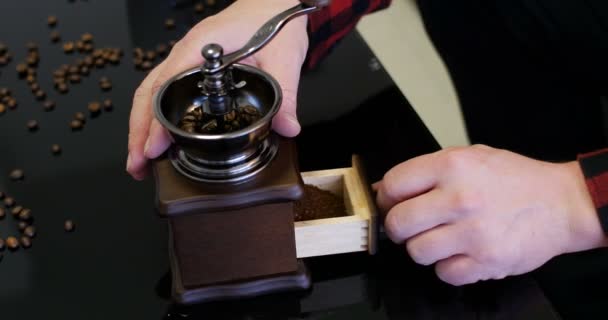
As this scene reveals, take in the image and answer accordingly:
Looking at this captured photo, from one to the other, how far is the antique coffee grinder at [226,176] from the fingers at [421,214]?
12 cm

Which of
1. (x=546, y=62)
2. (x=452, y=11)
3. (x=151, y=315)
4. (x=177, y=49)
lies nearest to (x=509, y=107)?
(x=546, y=62)

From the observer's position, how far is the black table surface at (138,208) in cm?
77

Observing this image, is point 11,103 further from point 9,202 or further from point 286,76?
point 286,76

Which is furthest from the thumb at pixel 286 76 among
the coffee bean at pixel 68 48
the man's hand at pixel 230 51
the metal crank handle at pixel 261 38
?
the coffee bean at pixel 68 48

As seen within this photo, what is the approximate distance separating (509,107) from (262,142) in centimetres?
71

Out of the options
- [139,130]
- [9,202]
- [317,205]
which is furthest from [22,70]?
[317,205]

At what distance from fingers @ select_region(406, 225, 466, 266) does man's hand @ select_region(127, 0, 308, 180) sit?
0.65 ft

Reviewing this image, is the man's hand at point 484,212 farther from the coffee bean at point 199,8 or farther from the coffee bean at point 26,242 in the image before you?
the coffee bean at point 199,8

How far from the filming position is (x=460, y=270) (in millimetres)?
763

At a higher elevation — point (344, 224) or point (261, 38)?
point (261, 38)

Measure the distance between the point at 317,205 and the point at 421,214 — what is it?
12cm

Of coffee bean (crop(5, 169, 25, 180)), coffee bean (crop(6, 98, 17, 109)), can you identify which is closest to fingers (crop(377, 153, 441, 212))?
coffee bean (crop(5, 169, 25, 180))

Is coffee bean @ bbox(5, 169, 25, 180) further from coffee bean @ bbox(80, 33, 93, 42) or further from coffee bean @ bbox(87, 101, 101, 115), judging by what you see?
coffee bean @ bbox(80, 33, 93, 42)

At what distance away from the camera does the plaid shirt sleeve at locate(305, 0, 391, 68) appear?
1.04m
